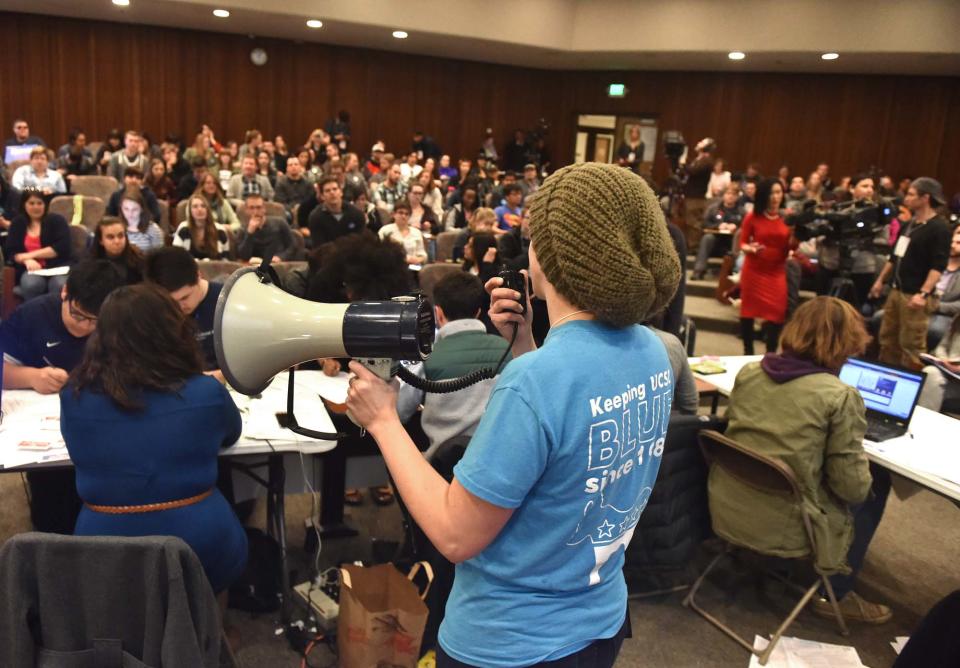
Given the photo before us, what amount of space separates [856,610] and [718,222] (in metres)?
6.57

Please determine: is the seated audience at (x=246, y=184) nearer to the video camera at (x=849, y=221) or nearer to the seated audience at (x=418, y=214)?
the seated audience at (x=418, y=214)

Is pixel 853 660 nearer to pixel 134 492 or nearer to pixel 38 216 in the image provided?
pixel 134 492

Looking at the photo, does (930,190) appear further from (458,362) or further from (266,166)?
(266,166)

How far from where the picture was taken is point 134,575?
167 centimetres

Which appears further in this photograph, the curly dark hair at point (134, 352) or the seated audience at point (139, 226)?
the seated audience at point (139, 226)

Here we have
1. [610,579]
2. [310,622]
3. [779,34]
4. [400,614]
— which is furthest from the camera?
[779,34]

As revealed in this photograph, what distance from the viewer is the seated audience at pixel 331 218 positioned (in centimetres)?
608

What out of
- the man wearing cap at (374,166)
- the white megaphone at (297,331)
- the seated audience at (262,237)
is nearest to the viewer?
the white megaphone at (297,331)

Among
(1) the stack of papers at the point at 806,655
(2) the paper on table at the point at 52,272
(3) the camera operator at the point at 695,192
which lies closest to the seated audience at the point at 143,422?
(1) the stack of papers at the point at 806,655

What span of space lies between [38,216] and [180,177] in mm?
4266

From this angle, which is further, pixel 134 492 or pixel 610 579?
pixel 134 492

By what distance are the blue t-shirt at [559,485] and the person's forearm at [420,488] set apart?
0.07 metres

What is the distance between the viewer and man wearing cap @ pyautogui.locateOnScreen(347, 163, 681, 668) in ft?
3.32

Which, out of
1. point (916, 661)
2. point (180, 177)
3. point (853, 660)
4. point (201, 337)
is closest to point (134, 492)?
point (201, 337)
